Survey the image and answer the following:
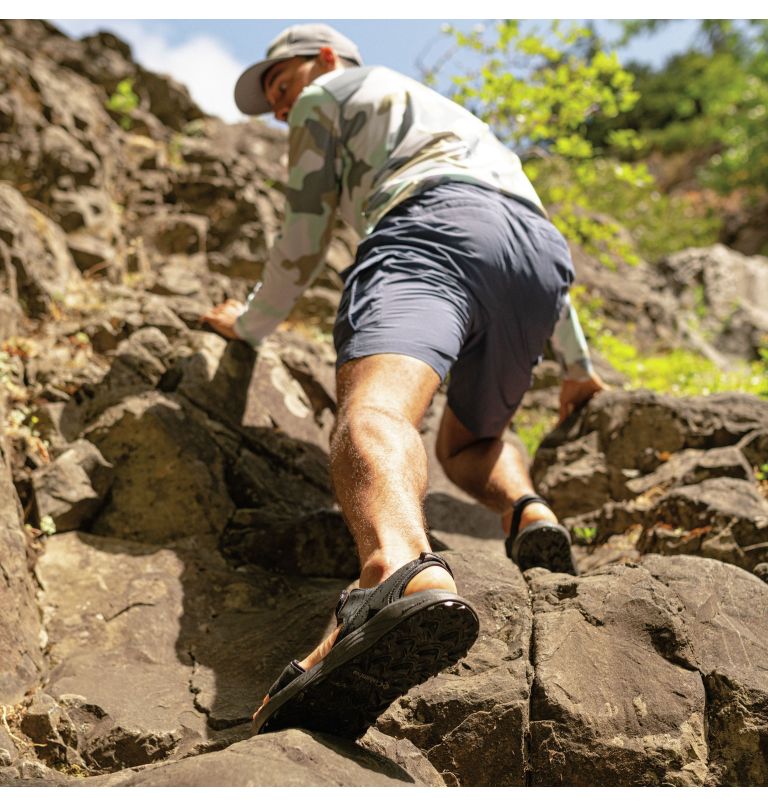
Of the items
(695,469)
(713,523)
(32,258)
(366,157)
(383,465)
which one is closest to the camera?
(383,465)

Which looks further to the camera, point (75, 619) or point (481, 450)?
point (481, 450)

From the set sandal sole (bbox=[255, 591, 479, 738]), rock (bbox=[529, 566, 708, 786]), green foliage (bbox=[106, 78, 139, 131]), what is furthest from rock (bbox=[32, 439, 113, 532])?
green foliage (bbox=[106, 78, 139, 131])

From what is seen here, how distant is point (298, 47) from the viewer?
4051 millimetres

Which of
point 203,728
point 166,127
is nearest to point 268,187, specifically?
point 166,127

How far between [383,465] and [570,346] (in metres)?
2.43

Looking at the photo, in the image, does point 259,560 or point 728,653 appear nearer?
point 728,653

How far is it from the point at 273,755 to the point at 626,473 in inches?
121

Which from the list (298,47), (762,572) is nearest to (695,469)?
(762,572)

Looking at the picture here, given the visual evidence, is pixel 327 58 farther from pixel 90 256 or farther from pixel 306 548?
pixel 90 256

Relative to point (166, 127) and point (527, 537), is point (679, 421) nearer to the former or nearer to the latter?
point (527, 537)

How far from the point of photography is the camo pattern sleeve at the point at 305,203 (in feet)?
11.9

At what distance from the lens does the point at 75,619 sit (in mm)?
3227

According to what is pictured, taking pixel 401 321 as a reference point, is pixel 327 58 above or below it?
above

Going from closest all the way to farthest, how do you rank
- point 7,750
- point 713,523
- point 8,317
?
point 7,750, point 713,523, point 8,317
